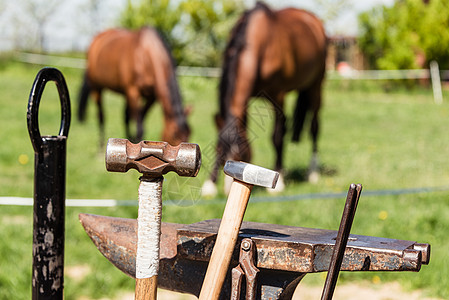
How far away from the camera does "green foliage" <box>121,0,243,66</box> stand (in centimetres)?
2212

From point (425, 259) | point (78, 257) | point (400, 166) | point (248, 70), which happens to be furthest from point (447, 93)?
point (425, 259)

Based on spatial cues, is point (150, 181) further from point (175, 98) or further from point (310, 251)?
point (175, 98)

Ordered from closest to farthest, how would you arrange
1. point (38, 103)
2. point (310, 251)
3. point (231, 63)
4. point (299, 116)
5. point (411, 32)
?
1. point (310, 251)
2. point (38, 103)
3. point (231, 63)
4. point (299, 116)
5. point (411, 32)

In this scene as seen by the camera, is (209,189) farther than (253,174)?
Yes

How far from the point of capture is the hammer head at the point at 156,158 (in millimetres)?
1257

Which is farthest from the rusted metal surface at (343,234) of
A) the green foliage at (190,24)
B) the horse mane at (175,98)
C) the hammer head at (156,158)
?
the green foliage at (190,24)

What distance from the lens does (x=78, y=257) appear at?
Answer: 3453 millimetres

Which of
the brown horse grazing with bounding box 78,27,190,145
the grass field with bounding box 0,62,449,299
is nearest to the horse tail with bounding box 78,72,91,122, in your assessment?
the grass field with bounding box 0,62,449,299

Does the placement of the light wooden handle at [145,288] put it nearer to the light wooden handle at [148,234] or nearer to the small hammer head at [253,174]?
the light wooden handle at [148,234]

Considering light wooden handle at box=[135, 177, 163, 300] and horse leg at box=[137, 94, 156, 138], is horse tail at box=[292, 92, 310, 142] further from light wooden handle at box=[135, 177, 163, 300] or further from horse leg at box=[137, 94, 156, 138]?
light wooden handle at box=[135, 177, 163, 300]

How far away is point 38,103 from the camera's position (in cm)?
144

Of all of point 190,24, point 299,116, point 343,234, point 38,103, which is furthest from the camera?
point 190,24

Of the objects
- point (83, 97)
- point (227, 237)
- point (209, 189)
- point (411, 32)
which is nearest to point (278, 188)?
point (209, 189)

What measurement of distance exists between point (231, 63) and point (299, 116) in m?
1.80
